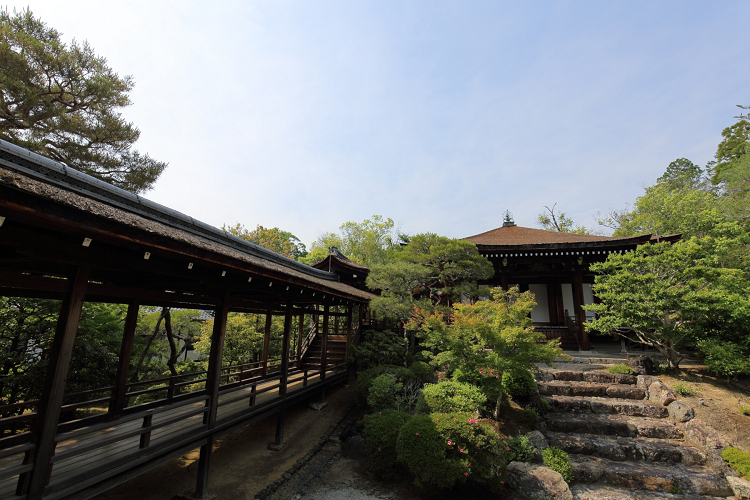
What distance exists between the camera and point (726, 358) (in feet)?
28.1

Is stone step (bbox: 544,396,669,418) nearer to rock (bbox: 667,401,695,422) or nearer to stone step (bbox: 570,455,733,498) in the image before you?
rock (bbox: 667,401,695,422)

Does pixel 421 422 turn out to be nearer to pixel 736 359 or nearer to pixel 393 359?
pixel 393 359

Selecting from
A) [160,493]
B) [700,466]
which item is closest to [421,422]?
[160,493]

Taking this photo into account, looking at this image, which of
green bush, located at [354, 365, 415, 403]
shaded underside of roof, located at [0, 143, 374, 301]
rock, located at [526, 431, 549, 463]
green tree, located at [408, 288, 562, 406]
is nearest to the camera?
shaded underside of roof, located at [0, 143, 374, 301]

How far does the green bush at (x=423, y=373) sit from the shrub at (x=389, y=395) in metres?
0.69

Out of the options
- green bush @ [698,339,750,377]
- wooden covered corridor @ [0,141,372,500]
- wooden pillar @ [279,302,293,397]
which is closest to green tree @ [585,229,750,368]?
green bush @ [698,339,750,377]

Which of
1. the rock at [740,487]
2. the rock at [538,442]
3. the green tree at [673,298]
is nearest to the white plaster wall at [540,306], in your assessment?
the green tree at [673,298]

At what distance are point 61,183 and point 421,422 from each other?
695 cm

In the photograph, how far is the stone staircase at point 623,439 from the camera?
6176mm

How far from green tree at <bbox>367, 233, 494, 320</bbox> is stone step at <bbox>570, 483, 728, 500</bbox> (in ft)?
19.6

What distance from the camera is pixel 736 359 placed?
333 inches

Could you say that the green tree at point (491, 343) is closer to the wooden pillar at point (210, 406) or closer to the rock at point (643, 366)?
the rock at point (643, 366)

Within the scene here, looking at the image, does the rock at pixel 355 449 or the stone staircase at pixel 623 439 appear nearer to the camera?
the stone staircase at pixel 623 439

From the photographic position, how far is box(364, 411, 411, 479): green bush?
685 cm
